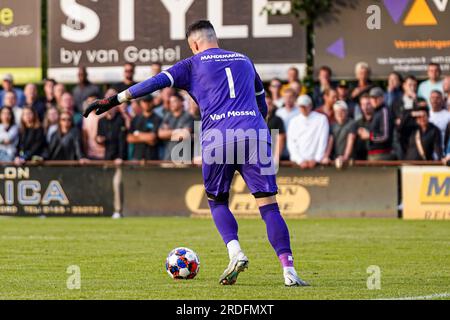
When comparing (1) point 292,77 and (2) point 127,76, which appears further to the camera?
(2) point 127,76

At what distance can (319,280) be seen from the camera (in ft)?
35.3

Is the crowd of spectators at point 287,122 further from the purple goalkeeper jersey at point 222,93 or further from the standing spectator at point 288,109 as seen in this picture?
the purple goalkeeper jersey at point 222,93

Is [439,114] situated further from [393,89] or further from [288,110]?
[288,110]

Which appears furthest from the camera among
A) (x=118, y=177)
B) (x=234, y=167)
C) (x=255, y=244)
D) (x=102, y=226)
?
(x=118, y=177)

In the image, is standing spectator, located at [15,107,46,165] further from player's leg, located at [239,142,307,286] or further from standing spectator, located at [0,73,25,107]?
player's leg, located at [239,142,307,286]

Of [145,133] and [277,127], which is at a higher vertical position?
[277,127]

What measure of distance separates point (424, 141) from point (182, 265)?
11066 millimetres

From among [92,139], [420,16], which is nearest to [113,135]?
[92,139]

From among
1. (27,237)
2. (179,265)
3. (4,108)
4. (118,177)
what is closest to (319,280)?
(179,265)

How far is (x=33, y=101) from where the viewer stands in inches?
926

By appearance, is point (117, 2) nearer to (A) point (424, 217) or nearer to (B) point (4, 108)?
(B) point (4, 108)

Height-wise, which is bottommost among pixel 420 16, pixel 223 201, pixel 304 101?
pixel 223 201

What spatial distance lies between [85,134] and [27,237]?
614 cm

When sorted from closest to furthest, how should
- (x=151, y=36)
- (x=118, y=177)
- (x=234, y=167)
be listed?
(x=234, y=167) → (x=118, y=177) → (x=151, y=36)
